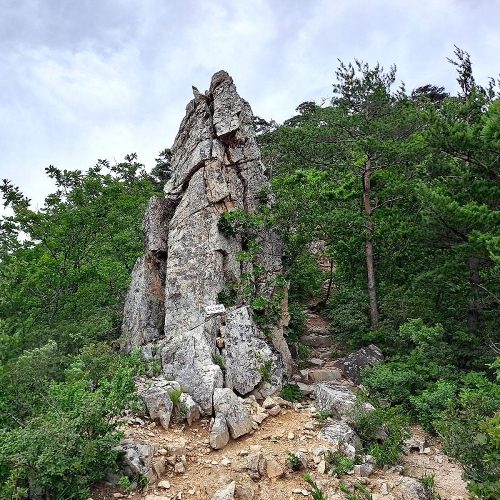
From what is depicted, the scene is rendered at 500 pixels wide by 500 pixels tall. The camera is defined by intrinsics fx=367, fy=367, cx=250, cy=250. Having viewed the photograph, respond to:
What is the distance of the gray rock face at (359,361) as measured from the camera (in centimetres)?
1230

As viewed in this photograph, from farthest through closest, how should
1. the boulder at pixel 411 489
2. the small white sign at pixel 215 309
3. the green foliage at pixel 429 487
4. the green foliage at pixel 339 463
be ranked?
1. the small white sign at pixel 215 309
2. the green foliage at pixel 339 463
3. the green foliage at pixel 429 487
4. the boulder at pixel 411 489

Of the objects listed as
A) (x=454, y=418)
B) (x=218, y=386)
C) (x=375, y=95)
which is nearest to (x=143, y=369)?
(x=218, y=386)

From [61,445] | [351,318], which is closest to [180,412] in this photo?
[61,445]

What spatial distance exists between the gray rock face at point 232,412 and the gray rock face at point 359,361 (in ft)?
15.5

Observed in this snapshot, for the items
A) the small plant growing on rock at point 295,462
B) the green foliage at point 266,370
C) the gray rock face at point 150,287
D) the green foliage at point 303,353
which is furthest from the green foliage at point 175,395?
the green foliage at point 303,353

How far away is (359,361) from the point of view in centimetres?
1256

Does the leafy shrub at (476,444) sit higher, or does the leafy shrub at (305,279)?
the leafy shrub at (305,279)

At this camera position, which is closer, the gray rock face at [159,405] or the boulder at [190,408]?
the gray rock face at [159,405]

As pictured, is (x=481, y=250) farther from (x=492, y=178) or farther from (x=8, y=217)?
(x=8, y=217)

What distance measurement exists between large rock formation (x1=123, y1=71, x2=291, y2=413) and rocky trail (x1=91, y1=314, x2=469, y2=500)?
1.23 meters

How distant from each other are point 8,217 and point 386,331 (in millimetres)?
14689

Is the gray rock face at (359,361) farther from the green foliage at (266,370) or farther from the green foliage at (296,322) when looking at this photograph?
the green foliage at (266,370)

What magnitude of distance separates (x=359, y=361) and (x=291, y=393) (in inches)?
120

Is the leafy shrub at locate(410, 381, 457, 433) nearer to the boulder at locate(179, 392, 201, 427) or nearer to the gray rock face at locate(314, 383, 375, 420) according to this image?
the gray rock face at locate(314, 383, 375, 420)
